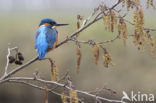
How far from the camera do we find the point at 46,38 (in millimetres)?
4410

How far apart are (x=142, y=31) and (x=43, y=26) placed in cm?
225

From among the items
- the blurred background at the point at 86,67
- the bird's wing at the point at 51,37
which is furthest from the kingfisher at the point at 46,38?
the blurred background at the point at 86,67

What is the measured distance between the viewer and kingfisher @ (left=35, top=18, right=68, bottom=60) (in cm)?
419

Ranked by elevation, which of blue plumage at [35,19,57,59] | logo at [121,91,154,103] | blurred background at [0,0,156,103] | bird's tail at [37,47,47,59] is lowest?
logo at [121,91,154,103]

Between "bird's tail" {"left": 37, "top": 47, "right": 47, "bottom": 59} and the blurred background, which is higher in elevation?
"bird's tail" {"left": 37, "top": 47, "right": 47, "bottom": 59}

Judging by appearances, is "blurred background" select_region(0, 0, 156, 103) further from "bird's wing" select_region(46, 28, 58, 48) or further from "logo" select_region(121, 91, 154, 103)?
"bird's wing" select_region(46, 28, 58, 48)

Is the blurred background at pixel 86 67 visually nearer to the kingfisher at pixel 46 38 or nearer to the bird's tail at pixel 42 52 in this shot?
the kingfisher at pixel 46 38

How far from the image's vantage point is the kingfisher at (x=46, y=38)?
4.19m

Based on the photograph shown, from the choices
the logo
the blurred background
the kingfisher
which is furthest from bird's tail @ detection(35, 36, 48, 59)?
the logo

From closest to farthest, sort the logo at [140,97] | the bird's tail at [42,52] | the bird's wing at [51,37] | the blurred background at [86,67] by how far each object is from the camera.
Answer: the bird's tail at [42,52], the bird's wing at [51,37], the logo at [140,97], the blurred background at [86,67]

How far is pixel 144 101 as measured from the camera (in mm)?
9898

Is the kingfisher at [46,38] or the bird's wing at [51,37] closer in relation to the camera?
the kingfisher at [46,38]

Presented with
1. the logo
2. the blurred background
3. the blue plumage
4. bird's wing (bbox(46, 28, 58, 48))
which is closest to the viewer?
the blue plumage

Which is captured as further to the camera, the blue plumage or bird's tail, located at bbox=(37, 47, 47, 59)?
the blue plumage
